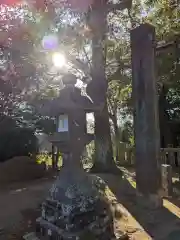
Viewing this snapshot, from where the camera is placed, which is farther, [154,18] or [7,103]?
[154,18]

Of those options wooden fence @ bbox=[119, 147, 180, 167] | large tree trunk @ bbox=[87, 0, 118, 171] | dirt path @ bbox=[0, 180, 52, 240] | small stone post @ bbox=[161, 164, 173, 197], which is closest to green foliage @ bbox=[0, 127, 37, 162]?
dirt path @ bbox=[0, 180, 52, 240]

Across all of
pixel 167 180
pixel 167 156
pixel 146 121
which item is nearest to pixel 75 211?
pixel 146 121

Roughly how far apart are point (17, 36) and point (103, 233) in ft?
23.7

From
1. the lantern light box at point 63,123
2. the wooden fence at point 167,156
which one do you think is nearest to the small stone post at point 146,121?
the wooden fence at point 167,156

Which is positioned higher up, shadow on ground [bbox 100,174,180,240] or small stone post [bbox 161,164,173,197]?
small stone post [bbox 161,164,173,197]

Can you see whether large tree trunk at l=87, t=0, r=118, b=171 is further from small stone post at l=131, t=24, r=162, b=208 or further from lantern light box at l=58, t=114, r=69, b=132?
lantern light box at l=58, t=114, r=69, b=132

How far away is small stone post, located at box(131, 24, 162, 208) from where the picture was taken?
628 centimetres

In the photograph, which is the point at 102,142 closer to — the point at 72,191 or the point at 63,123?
the point at 63,123

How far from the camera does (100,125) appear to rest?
36.8ft

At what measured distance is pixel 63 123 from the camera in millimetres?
4742

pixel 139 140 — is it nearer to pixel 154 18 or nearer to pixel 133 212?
pixel 133 212

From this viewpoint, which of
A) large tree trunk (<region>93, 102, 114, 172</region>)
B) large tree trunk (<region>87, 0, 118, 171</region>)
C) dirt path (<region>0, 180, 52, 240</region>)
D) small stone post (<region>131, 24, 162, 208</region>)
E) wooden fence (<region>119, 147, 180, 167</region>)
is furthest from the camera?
large tree trunk (<region>93, 102, 114, 172</region>)

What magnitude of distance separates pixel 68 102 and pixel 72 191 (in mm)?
1551

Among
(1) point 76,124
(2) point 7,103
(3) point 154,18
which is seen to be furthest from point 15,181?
(3) point 154,18
